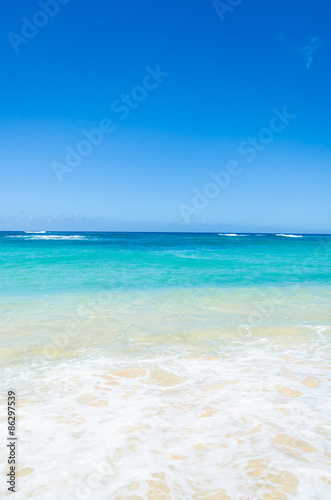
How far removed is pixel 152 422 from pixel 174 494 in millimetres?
1016

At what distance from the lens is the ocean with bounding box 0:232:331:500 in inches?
109

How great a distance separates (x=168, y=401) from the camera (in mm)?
4062

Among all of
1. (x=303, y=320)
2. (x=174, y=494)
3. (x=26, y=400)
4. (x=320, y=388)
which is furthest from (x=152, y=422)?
(x=303, y=320)

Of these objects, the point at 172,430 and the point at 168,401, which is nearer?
the point at 172,430

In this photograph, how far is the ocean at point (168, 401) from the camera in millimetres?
2764

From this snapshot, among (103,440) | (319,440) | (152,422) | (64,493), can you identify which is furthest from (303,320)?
(64,493)

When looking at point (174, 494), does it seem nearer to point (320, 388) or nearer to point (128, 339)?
point (320, 388)

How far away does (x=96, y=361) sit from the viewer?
5.43 m

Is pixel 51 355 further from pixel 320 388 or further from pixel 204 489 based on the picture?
pixel 320 388

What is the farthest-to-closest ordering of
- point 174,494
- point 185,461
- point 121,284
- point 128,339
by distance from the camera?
1. point 121,284
2. point 128,339
3. point 185,461
4. point 174,494

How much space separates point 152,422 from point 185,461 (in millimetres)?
719

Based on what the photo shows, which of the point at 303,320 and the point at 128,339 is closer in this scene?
the point at 128,339

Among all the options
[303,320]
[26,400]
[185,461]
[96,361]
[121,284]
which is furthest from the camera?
[121,284]

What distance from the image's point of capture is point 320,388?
440 centimetres
